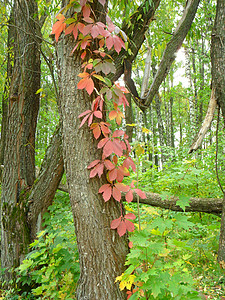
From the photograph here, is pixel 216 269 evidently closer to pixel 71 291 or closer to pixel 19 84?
pixel 71 291

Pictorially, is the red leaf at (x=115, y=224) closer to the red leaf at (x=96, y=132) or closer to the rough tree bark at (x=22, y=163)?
the red leaf at (x=96, y=132)

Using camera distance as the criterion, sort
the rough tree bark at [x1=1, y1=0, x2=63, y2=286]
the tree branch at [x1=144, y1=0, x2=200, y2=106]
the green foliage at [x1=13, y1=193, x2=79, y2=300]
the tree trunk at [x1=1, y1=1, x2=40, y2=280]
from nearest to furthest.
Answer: the green foliage at [x1=13, y1=193, x2=79, y2=300] → the tree branch at [x1=144, y1=0, x2=200, y2=106] → the rough tree bark at [x1=1, y1=0, x2=63, y2=286] → the tree trunk at [x1=1, y1=1, x2=40, y2=280]

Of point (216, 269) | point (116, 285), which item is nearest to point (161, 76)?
point (116, 285)

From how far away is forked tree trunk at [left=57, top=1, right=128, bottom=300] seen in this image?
1.44 metres

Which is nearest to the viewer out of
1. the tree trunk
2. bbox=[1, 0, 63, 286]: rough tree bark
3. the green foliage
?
the green foliage

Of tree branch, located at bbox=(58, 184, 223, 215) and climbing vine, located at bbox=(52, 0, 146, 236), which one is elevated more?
climbing vine, located at bbox=(52, 0, 146, 236)

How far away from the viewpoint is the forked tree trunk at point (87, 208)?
144cm

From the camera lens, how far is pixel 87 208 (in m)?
1.46

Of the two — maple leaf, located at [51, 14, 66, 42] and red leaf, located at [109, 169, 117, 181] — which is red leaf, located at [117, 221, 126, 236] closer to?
red leaf, located at [109, 169, 117, 181]

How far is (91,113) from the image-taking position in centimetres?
147

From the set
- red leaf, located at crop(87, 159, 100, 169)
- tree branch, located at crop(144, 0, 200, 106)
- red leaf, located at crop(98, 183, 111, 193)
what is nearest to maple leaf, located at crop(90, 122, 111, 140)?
red leaf, located at crop(87, 159, 100, 169)

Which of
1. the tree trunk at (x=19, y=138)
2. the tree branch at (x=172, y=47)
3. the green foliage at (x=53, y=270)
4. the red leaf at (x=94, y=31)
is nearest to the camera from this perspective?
the red leaf at (x=94, y=31)

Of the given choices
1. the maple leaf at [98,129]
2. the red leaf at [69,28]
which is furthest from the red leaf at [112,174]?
the red leaf at [69,28]

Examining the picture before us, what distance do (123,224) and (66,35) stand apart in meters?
1.36
